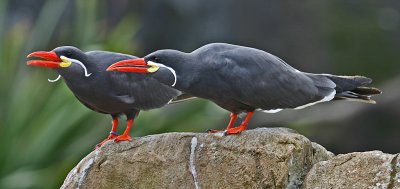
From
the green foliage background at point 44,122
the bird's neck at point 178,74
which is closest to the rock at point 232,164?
the bird's neck at point 178,74

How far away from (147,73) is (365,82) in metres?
1.50

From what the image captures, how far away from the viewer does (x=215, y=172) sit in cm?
598

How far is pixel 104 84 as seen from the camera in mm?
6203

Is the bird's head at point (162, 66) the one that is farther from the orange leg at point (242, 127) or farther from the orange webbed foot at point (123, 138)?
the orange webbed foot at point (123, 138)

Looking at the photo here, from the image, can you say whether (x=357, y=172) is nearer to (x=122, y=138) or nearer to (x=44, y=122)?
(x=122, y=138)

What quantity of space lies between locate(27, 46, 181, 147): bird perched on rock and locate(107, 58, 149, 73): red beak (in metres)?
0.30

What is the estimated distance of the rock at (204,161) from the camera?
5824mm

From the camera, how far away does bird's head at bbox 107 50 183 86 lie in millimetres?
5810

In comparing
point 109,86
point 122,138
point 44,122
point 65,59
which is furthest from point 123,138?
point 44,122

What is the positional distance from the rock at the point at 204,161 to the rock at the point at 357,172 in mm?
190

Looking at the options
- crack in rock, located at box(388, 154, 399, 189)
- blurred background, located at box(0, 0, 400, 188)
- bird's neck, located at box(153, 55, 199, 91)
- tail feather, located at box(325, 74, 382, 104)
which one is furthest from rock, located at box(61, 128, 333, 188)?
blurred background, located at box(0, 0, 400, 188)

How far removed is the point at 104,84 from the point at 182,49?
10.4 m

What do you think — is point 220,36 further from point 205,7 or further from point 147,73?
point 147,73

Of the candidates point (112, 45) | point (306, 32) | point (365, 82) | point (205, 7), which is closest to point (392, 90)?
point (306, 32)
